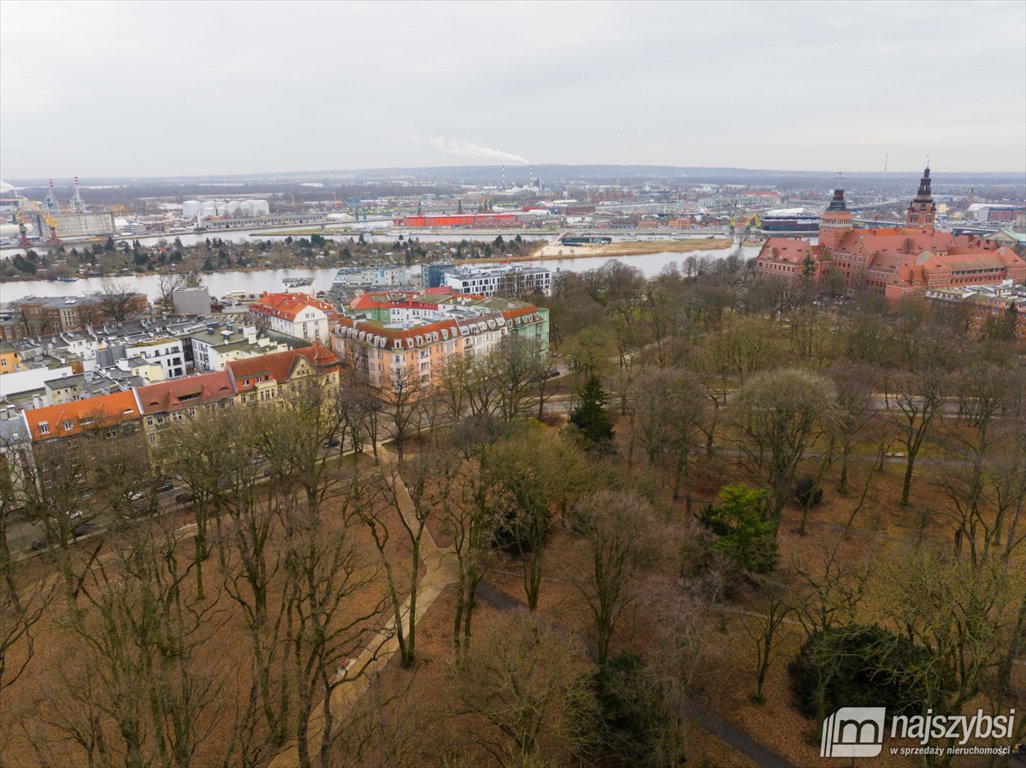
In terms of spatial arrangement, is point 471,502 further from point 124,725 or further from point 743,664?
point 124,725

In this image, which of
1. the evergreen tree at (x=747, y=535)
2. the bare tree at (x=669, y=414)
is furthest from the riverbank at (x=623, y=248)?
the evergreen tree at (x=747, y=535)

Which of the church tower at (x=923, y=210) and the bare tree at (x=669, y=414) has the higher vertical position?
the church tower at (x=923, y=210)

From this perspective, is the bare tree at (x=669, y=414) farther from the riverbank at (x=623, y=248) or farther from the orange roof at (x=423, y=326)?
the riverbank at (x=623, y=248)

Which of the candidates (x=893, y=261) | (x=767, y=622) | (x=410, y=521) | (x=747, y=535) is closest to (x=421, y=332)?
(x=410, y=521)

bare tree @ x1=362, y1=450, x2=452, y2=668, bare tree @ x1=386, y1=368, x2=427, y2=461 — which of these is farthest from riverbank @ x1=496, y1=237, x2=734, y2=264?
bare tree @ x1=362, y1=450, x2=452, y2=668

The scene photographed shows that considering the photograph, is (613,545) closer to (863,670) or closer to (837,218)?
(863,670)

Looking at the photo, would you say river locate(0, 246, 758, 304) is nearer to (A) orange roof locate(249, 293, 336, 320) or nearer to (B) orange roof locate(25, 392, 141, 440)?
(A) orange roof locate(249, 293, 336, 320)

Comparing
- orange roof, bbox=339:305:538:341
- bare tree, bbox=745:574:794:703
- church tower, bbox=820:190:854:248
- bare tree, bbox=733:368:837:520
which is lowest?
bare tree, bbox=745:574:794:703
